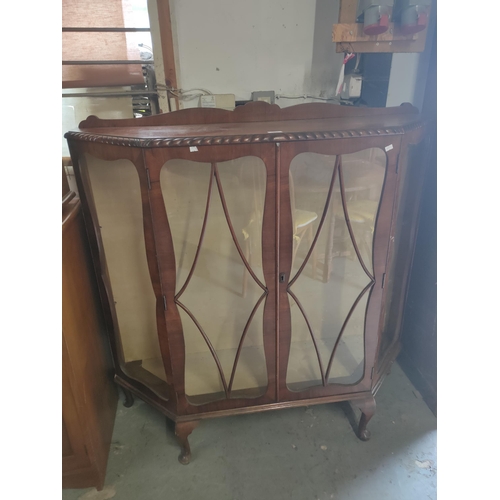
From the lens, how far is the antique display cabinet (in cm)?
85

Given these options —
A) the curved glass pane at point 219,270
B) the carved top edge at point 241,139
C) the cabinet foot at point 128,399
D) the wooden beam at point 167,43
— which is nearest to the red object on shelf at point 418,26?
A: the carved top edge at point 241,139

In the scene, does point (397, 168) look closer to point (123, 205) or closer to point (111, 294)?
point (123, 205)

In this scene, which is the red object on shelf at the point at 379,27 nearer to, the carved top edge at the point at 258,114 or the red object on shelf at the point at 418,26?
the red object on shelf at the point at 418,26

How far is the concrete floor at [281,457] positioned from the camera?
1095 millimetres

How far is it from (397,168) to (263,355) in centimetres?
65

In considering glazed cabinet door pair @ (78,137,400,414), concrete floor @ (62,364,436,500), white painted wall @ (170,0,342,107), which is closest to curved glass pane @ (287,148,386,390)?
glazed cabinet door pair @ (78,137,400,414)

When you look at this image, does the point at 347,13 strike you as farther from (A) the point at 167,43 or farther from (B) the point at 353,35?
(A) the point at 167,43

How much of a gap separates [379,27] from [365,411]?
1.20 m

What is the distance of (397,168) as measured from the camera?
2.92ft

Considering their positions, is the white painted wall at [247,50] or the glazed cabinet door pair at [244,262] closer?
the glazed cabinet door pair at [244,262]

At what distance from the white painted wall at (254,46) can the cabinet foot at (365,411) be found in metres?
1.38

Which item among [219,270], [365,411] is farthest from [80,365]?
[365,411]
